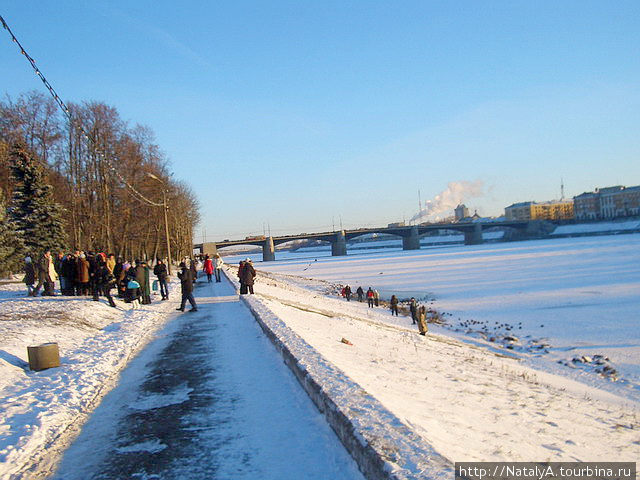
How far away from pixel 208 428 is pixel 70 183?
34.3 metres

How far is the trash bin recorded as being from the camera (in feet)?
28.0

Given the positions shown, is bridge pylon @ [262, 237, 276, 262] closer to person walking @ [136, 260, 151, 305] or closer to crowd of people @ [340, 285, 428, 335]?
crowd of people @ [340, 285, 428, 335]

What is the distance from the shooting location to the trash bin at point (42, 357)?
8547 mm

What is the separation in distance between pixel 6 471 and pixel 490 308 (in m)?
24.8

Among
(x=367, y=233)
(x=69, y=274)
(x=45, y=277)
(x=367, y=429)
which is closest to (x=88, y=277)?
(x=69, y=274)

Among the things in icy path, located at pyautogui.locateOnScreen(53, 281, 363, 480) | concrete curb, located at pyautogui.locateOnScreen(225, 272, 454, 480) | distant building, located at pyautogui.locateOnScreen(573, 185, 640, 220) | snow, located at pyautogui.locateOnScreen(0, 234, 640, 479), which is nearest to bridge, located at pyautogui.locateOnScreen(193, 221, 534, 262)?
distant building, located at pyautogui.locateOnScreen(573, 185, 640, 220)

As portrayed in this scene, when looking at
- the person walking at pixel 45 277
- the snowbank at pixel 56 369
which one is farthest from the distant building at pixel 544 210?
the snowbank at pixel 56 369

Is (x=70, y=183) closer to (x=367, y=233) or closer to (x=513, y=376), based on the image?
(x=513, y=376)

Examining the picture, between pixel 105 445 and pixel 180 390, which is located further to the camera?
pixel 180 390

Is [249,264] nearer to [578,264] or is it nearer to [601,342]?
[601,342]

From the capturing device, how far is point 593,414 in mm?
7746

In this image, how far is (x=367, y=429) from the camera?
4.32 metres

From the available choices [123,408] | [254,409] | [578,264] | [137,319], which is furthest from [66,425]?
[578,264]

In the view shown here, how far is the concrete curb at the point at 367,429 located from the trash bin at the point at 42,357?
15.1 feet
